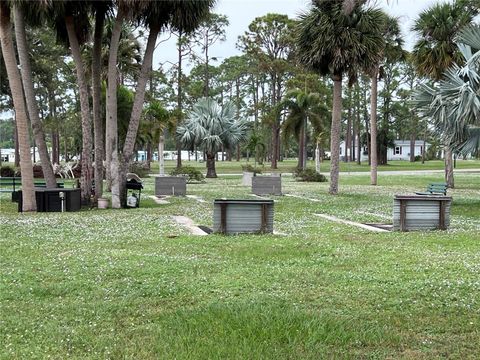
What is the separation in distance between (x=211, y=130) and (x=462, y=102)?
977 inches

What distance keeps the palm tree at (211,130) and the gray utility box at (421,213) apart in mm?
26394

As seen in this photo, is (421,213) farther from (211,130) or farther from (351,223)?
(211,130)

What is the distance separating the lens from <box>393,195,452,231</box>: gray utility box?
422 inches

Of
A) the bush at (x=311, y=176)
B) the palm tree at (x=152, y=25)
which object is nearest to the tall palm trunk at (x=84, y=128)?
the palm tree at (x=152, y=25)


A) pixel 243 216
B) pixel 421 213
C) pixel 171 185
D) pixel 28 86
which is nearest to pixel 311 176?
pixel 171 185

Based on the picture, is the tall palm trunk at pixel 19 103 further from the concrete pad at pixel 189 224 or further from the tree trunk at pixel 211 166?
the tree trunk at pixel 211 166

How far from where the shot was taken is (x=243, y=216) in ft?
33.1

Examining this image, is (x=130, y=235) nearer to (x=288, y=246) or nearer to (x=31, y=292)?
(x=288, y=246)

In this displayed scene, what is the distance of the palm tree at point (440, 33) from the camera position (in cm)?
2044

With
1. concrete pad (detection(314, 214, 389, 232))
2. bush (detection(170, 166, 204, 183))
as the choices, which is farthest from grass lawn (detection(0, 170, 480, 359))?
bush (detection(170, 166, 204, 183))

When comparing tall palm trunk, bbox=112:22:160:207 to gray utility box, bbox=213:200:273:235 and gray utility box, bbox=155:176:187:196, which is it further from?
gray utility box, bbox=213:200:273:235

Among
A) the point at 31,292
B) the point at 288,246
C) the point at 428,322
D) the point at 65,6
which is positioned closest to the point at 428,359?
the point at 428,322

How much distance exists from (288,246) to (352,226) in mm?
3438

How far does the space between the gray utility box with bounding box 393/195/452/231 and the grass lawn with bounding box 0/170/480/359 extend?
26.5 inches
